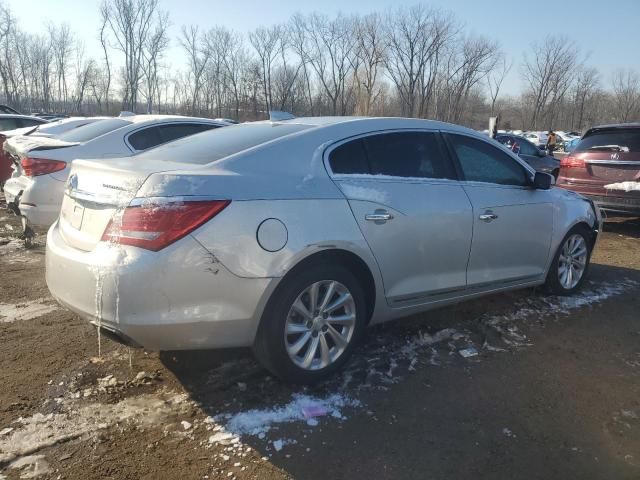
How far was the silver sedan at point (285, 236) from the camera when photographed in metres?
2.69

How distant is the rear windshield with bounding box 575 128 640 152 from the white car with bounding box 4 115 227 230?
226 inches

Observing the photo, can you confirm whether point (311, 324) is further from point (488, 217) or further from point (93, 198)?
point (488, 217)

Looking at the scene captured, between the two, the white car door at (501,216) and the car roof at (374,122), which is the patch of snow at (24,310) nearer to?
the car roof at (374,122)

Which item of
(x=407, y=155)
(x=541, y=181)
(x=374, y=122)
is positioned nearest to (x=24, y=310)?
(x=374, y=122)

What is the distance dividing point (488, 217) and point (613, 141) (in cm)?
527

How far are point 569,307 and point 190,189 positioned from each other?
3622 mm

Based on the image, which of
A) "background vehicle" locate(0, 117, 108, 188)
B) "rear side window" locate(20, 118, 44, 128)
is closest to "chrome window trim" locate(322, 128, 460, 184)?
"background vehicle" locate(0, 117, 108, 188)

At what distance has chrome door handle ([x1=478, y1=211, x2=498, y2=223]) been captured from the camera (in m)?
4.01

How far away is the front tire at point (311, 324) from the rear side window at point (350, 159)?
2.04ft

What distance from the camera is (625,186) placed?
25.5ft

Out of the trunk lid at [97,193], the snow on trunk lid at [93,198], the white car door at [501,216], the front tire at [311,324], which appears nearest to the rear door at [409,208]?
the white car door at [501,216]

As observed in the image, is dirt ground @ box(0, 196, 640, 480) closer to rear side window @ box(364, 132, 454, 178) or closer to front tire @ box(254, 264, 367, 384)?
front tire @ box(254, 264, 367, 384)

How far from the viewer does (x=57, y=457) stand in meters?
2.54

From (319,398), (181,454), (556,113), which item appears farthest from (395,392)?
(556,113)
